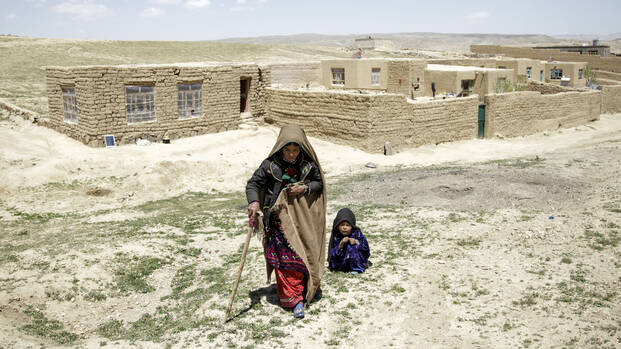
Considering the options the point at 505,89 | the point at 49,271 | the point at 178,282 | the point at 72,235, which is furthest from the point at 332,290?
the point at 505,89

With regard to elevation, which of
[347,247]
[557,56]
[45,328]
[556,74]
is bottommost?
[45,328]

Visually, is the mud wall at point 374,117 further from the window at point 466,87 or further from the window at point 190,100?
the window at point 466,87

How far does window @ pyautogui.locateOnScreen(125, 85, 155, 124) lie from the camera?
15898 millimetres

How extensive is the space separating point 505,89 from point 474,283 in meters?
19.8

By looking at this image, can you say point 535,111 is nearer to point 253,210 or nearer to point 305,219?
point 305,219

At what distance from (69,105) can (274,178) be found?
43.3 ft

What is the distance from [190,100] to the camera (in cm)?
1731

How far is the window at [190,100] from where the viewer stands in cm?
1709

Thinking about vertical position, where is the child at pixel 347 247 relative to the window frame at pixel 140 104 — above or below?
below

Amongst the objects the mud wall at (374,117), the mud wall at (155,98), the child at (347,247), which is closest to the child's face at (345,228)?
the child at (347,247)

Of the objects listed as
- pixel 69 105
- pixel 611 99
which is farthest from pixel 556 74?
pixel 69 105

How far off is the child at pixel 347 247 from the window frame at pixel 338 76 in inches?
739

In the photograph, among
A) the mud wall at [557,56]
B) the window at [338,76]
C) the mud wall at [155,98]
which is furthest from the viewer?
the mud wall at [557,56]

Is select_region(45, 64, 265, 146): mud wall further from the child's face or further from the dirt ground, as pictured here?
the child's face
